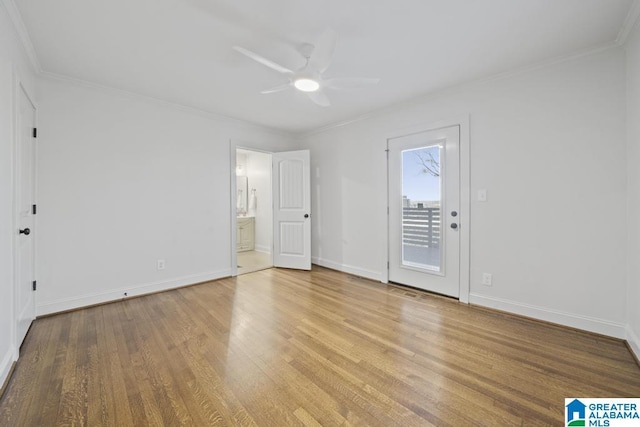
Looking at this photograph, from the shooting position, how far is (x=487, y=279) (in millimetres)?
2801

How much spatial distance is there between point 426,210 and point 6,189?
3778mm

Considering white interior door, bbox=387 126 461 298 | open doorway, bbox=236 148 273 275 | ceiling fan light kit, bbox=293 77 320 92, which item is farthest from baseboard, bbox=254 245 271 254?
ceiling fan light kit, bbox=293 77 320 92

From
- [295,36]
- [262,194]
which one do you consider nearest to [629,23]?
[295,36]

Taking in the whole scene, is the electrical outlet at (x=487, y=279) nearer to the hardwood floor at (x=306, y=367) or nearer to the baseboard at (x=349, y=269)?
the hardwood floor at (x=306, y=367)

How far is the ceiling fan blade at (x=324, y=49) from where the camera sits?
1669mm

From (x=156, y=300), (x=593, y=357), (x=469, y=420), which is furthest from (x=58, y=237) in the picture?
(x=593, y=357)

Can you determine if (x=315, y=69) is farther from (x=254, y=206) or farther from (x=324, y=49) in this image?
(x=254, y=206)

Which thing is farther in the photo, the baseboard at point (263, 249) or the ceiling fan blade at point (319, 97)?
the baseboard at point (263, 249)

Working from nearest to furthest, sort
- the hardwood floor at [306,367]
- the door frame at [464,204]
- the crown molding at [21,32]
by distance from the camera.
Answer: the hardwood floor at [306,367] → the crown molding at [21,32] → the door frame at [464,204]

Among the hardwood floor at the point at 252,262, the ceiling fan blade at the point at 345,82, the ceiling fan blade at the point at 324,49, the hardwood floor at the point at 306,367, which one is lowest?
the hardwood floor at the point at 306,367

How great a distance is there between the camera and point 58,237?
8.88ft

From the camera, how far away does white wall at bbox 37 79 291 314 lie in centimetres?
269

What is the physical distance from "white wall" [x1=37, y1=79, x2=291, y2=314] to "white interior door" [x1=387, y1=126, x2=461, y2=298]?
8.35ft

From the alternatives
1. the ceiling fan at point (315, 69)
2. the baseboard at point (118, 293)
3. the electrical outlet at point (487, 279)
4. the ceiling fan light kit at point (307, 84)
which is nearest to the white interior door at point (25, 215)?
the baseboard at point (118, 293)
